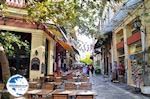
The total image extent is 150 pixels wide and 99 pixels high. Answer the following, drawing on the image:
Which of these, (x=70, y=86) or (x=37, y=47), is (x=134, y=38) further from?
(x=70, y=86)

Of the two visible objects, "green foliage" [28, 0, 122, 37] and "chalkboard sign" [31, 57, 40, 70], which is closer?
"green foliage" [28, 0, 122, 37]

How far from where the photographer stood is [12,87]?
7.41 metres

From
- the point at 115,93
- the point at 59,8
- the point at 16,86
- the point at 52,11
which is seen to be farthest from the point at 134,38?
the point at 16,86

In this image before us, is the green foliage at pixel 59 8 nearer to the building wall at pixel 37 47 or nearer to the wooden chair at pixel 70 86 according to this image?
the wooden chair at pixel 70 86

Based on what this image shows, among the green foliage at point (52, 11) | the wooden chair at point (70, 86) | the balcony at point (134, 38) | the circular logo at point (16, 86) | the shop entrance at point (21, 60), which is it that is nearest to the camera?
the circular logo at point (16, 86)

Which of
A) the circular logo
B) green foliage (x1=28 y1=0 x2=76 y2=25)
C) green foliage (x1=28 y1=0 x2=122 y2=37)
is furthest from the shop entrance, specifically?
the circular logo

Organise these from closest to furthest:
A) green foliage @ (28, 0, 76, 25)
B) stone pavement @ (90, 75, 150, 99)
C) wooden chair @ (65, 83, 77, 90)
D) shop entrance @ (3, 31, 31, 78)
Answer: green foliage @ (28, 0, 76, 25)
wooden chair @ (65, 83, 77, 90)
stone pavement @ (90, 75, 150, 99)
shop entrance @ (3, 31, 31, 78)

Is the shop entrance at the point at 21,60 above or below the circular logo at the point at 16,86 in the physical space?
above

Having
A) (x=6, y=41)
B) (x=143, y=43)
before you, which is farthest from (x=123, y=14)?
(x=6, y=41)

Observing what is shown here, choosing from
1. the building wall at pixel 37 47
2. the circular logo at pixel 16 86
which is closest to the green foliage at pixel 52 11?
the circular logo at pixel 16 86

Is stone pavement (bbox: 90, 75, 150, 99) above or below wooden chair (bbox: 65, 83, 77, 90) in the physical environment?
below

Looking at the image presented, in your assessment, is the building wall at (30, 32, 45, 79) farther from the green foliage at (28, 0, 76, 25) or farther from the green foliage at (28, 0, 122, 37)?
the green foliage at (28, 0, 76, 25)

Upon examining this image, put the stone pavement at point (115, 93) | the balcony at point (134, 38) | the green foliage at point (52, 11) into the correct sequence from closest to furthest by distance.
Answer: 1. the green foliage at point (52, 11)
2. the stone pavement at point (115, 93)
3. the balcony at point (134, 38)

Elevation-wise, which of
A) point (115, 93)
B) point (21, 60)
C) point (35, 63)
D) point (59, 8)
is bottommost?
point (115, 93)
